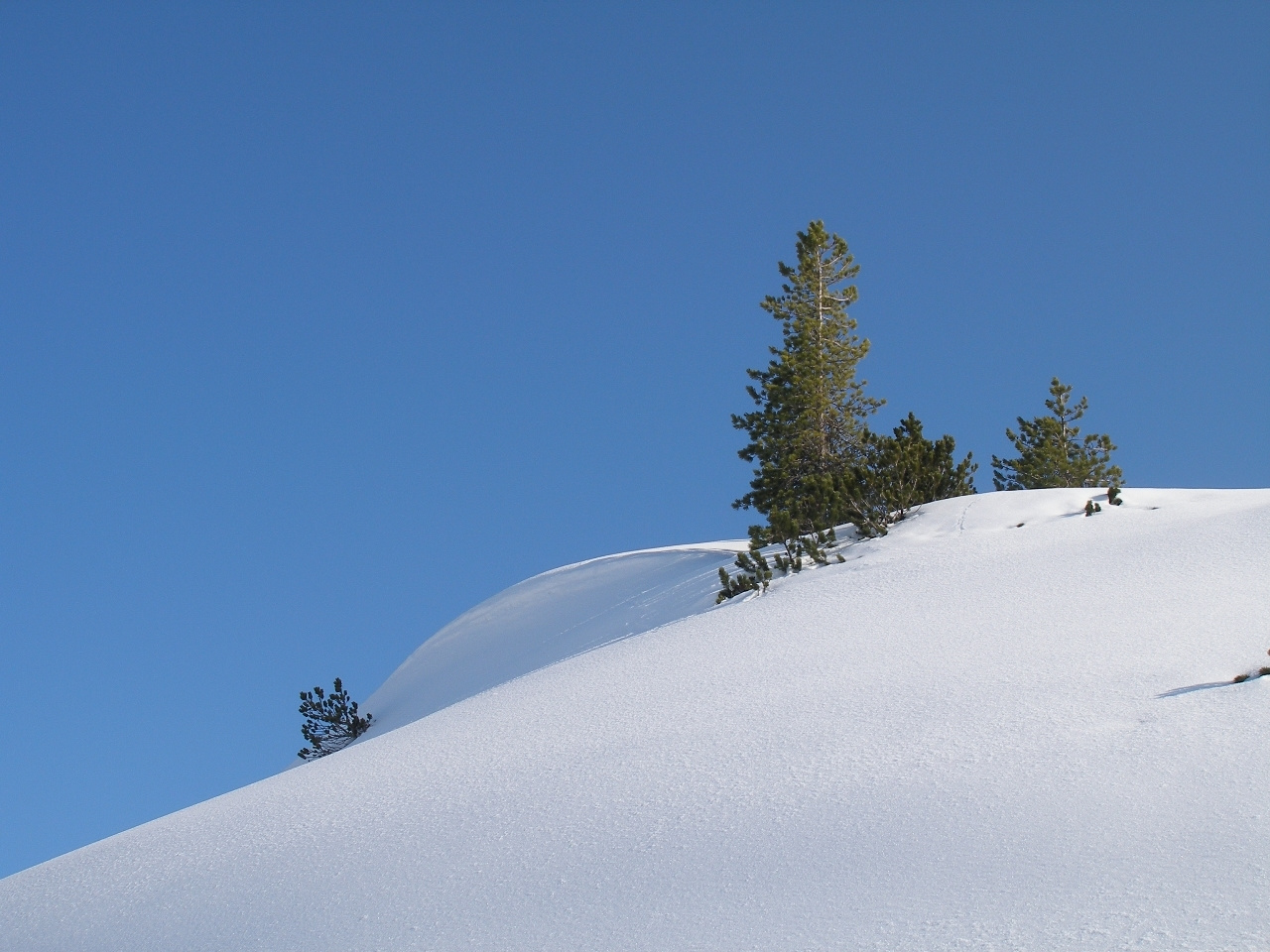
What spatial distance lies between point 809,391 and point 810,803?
19663mm

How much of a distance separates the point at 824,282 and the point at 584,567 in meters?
10.6

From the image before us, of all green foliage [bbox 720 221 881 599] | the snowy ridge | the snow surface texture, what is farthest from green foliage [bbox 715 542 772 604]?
green foliage [bbox 720 221 881 599]

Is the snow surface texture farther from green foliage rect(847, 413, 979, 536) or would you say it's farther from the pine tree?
the pine tree

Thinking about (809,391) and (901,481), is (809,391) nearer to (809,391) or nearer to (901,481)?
(809,391)

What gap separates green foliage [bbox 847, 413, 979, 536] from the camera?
1455 cm

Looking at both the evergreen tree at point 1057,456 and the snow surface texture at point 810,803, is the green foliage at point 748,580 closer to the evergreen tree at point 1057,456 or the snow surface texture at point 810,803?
the snow surface texture at point 810,803

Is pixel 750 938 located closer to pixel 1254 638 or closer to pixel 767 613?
pixel 1254 638

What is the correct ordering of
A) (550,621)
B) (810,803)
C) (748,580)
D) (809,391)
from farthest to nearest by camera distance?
(809,391), (550,621), (748,580), (810,803)

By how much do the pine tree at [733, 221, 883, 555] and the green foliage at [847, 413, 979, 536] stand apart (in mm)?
7392

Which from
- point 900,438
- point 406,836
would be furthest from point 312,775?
point 900,438

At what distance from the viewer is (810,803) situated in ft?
19.4

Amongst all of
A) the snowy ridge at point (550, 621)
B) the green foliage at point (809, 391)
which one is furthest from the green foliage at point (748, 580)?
the green foliage at point (809, 391)

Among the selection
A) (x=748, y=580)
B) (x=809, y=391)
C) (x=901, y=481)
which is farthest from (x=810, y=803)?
(x=809, y=391)

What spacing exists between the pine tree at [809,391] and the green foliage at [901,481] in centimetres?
739
